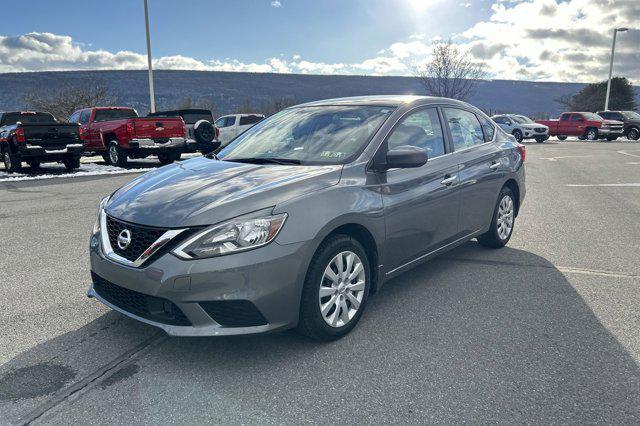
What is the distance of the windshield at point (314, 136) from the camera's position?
3764 mm

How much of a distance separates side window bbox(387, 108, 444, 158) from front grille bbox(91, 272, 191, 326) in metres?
2.00

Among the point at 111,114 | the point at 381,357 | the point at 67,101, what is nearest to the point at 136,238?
the point at 381,357

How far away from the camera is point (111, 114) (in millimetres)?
16859

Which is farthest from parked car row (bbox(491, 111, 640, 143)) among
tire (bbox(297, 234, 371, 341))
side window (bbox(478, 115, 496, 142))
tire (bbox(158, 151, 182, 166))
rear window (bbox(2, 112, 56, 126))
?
tire (bbox(297, 234, 371, 341))

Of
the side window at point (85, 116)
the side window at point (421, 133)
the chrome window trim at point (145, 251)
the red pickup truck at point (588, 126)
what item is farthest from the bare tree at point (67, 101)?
the chrome window trim at point (145, 251)

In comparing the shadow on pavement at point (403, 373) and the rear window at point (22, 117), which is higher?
the rear window at point (22, 117)

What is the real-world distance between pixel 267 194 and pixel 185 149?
1273cm

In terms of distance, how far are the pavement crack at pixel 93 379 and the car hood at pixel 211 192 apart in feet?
2.82

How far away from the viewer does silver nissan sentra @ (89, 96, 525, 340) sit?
2834mm

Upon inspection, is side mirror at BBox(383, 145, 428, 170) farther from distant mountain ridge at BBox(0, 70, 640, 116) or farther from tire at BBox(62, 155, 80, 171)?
distant mountain ridge at BBox(0, 70, 640, 116)

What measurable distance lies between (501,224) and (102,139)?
13.4m

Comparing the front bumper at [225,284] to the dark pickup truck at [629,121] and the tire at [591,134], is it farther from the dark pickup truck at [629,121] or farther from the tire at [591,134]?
the dark pickup truck at [629,121]

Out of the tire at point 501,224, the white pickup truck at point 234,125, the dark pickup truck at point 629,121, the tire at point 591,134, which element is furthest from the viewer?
the dark pickup truck at point 629,121

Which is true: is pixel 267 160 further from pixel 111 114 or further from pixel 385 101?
pixel 111 114
